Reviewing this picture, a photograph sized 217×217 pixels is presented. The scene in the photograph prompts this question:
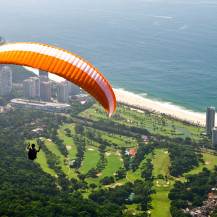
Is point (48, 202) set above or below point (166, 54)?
below

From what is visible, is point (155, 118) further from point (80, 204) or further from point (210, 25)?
point (210, 25)

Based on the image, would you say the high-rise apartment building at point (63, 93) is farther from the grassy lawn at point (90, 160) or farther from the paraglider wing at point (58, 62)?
the paraglider wing at point (58, 62)

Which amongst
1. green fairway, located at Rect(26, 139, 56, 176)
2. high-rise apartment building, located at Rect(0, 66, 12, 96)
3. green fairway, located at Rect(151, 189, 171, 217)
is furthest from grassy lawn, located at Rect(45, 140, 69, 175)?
high-rise apartment building, located at Rect(0, 66, 12, 96)

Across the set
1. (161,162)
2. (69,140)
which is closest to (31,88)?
(69,140)

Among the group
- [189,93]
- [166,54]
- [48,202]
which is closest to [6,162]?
[48,202]

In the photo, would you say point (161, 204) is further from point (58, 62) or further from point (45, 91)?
point (45, 91)

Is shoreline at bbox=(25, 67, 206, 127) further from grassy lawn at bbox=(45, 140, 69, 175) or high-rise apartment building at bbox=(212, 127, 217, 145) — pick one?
grassy lawn at bbox=(45, 140, 69, 175)
